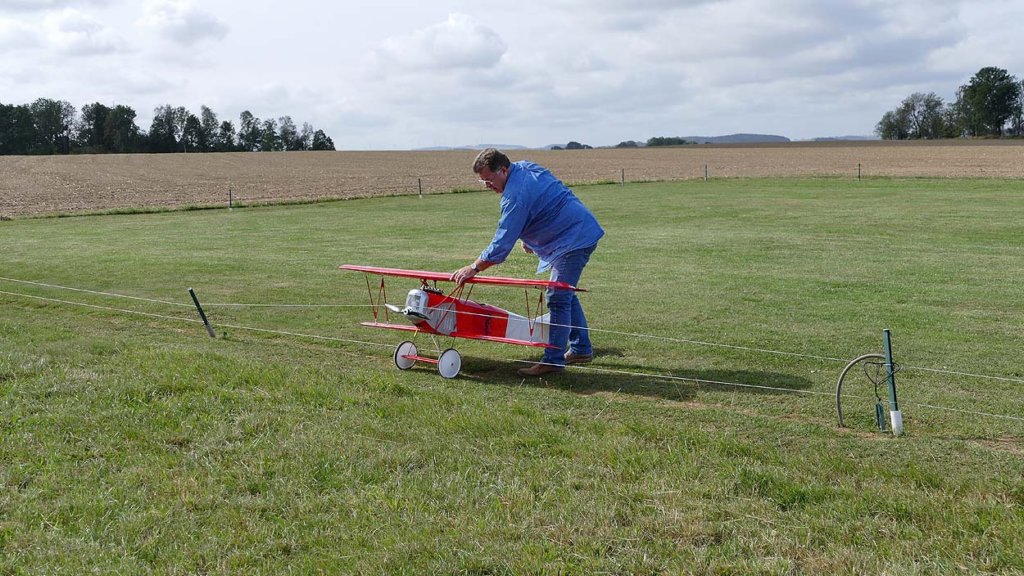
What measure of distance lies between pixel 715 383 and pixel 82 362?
6059mm

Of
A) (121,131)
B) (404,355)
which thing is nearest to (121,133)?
(121,131)

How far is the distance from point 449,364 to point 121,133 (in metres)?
111

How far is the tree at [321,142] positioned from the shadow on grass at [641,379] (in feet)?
379

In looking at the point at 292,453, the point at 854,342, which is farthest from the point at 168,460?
the point at 854,342

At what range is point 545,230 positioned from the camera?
329 inches

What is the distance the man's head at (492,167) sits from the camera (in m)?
7.93

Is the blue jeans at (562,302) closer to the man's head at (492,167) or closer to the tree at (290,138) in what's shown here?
the man's head at (492,167)

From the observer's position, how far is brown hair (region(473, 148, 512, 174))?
7914mm

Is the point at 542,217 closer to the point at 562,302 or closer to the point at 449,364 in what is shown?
the point at 562,302

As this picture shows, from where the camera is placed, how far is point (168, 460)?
5805mm

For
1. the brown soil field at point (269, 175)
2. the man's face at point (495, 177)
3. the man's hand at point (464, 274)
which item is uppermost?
the brown soil field at point (269, 175)

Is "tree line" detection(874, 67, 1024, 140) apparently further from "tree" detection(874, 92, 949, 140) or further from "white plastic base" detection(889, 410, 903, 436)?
"white plastic base" detection(889, 410, 903, 436)

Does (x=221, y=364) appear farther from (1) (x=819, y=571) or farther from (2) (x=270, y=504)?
(1) (x=819, y=571)

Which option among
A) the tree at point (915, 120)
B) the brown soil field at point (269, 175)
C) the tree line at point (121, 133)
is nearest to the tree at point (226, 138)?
the tree line at point (121, 133)
